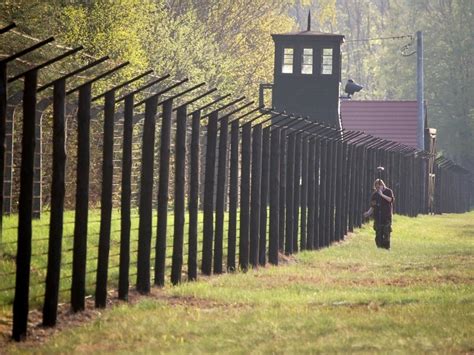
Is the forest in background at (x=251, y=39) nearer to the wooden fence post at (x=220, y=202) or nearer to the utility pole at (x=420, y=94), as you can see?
the wooden fence post at (x=220, y=202)

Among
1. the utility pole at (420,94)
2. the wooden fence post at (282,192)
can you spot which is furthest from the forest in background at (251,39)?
the utility pole at (420,94)

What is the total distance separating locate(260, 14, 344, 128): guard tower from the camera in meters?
52.3

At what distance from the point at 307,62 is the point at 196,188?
35261 millimetres

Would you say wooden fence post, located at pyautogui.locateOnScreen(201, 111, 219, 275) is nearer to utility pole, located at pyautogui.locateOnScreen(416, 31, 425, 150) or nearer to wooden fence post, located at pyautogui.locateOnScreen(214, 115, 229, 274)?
wooden fence post, located at pyautogui.locateOnScreen(214, 115, 229, 274)

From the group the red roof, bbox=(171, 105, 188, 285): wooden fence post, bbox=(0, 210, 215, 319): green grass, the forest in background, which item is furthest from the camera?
the red roof

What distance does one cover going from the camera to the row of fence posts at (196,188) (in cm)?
1280

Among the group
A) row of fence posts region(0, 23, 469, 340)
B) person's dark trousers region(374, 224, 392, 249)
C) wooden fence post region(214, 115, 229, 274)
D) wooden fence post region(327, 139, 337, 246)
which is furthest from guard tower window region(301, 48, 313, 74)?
wooden fence post region(214, 115, 229, 274)

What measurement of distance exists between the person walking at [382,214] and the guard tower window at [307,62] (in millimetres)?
24914

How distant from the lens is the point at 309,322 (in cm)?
1279

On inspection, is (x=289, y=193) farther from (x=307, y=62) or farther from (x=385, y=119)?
(x=385, y=119)

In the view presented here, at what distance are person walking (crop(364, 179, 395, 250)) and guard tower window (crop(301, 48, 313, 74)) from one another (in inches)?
981

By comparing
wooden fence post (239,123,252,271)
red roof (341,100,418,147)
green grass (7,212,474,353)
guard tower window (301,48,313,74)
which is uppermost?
guard tower window (301,48,313,74)

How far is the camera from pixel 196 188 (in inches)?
714

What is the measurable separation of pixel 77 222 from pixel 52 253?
0.83 m
